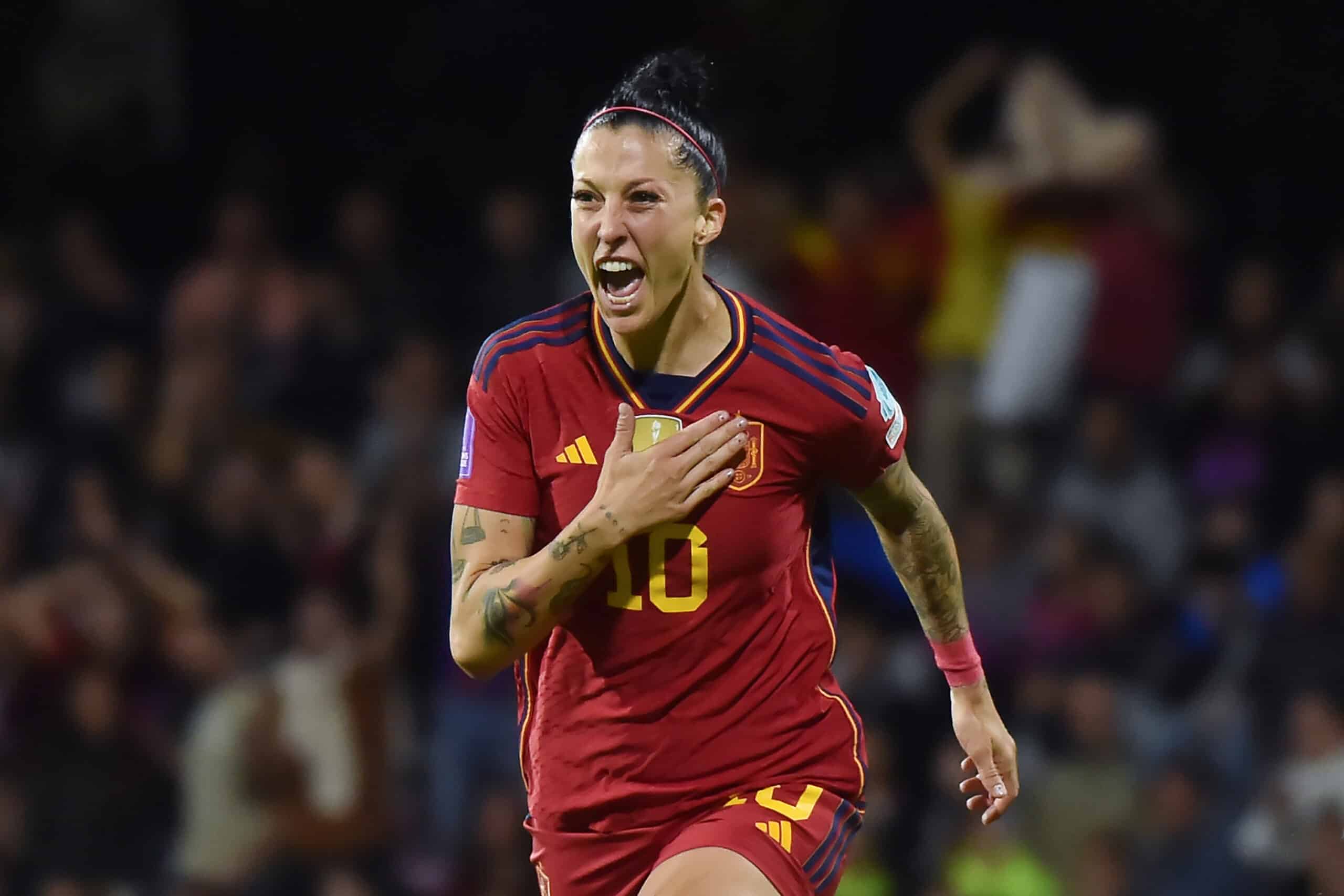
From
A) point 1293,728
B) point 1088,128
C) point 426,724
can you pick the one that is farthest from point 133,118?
point 1293,728

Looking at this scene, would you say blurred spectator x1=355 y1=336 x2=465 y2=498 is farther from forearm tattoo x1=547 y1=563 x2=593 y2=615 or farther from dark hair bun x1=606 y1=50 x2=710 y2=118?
forearm tattoo x1=547 y1=563 x2=593 y2=615

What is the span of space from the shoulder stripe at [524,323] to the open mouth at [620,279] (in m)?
0.15

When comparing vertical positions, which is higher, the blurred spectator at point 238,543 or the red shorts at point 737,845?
the blurred spectator at point 238,543

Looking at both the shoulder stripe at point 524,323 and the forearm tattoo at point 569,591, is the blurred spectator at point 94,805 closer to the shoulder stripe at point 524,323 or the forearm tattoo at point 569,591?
the shoulder stripe at point 524,323

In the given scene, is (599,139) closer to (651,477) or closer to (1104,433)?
(651,477)

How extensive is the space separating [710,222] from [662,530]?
62 centimetres

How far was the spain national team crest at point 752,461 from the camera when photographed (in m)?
3.69

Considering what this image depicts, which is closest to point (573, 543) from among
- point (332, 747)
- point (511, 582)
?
point (511, 582)

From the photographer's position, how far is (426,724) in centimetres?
823

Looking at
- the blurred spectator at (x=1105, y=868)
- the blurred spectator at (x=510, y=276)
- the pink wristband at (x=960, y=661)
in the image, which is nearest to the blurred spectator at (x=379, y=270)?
the blurred spectator at (x=510, y=276)

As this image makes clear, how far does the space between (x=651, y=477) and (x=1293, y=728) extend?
4445 mm

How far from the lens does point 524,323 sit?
3.80m

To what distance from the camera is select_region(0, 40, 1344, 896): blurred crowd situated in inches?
292

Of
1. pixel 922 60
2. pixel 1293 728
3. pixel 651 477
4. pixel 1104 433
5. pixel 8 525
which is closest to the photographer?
pixel 651 477
